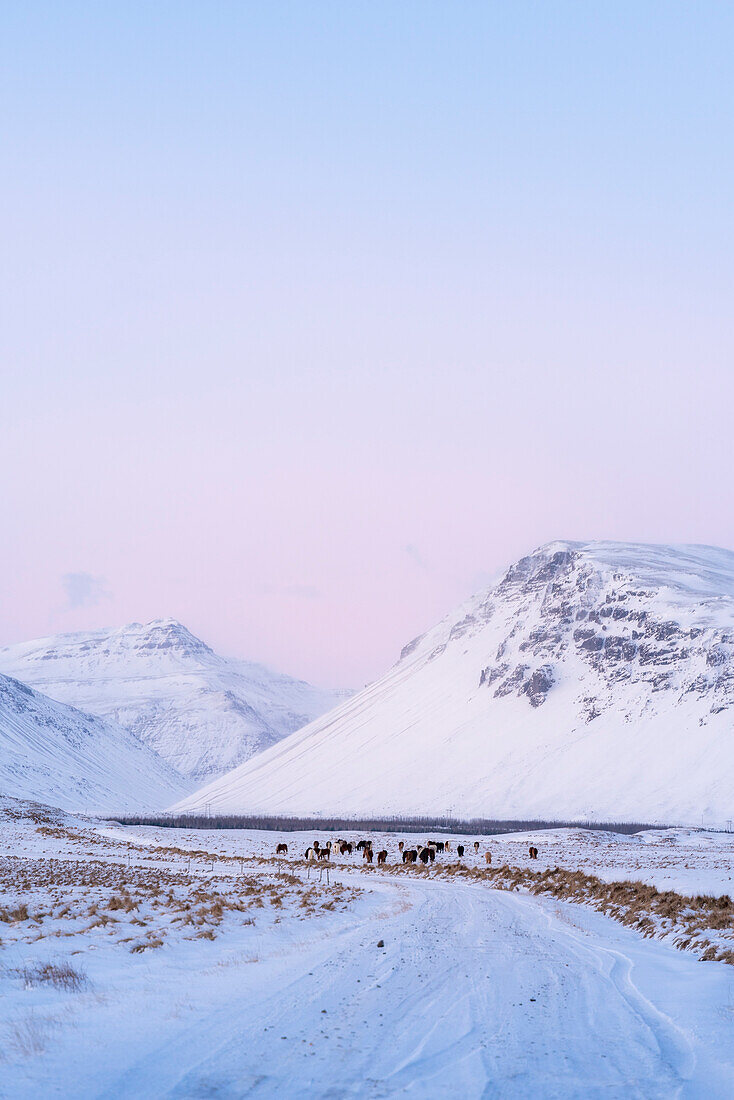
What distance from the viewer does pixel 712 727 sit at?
197500 millimetres

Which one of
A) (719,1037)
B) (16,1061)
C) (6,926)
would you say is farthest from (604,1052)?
(6,926)

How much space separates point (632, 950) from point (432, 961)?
18.7 feet

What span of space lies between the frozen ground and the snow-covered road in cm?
3

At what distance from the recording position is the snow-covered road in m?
8.33

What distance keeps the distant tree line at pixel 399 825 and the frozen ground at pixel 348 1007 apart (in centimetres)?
12654

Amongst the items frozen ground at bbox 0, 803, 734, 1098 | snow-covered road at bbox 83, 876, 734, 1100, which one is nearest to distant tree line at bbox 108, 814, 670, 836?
frozen ground at bbox 0, 803, 734, 1098

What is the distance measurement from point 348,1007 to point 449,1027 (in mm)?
1518

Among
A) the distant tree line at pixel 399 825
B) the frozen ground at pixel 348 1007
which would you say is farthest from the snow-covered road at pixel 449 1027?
the distant tree line at pixel 399 825

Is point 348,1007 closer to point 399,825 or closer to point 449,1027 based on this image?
point 449,1027

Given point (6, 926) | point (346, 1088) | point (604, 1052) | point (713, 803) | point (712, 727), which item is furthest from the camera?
point (712, 727)

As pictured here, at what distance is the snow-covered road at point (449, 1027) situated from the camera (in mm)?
8328

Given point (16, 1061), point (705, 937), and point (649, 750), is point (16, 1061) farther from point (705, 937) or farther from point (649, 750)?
point (649, 750)

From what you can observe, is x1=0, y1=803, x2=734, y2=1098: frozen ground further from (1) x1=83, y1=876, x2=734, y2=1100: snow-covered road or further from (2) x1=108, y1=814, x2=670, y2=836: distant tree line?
(2) x1=108, y1=814, x2=670, y2=836: distant tree line

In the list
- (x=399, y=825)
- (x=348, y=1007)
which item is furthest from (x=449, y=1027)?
(x=399, y=825)
